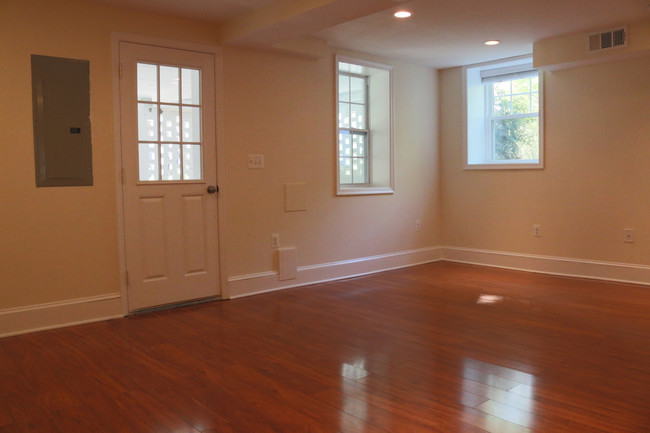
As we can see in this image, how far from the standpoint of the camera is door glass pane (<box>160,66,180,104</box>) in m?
4.27

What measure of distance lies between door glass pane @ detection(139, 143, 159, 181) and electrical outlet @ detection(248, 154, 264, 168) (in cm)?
86

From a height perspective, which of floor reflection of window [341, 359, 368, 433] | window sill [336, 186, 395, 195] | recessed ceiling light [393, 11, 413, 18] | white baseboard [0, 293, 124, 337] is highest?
recessed ceiling light [393, 11, 413, 18]

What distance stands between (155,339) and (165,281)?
87 centimetres

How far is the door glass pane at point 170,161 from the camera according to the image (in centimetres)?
430

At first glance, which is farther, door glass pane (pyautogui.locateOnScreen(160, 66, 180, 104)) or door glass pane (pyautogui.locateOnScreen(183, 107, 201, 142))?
door glass pane (pyautogui.locateOnScreen(183, 107, 201, 142))

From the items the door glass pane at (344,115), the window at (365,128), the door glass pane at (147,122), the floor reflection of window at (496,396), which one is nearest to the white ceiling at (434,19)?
the window at (365,128)

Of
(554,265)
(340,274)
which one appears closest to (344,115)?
(340,274)

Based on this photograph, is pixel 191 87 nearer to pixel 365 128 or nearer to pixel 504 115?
pixel 365 128

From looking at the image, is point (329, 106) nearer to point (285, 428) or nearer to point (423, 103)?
point (423, 103)

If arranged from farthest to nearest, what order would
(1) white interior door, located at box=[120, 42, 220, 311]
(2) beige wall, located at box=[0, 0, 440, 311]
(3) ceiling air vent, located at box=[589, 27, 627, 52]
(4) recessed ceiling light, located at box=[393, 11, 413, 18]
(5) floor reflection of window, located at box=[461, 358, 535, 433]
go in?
1. (3) ceiling air vent, located at box=[589, 27, 627, 52]
2. (4) recessed ceiling light, located at box=[393, 11, 413, 18]
3. (1) white interior door, located at box=[120, 42, 220, 311]
4. (2) beige wall, located at box=[0, 0, 440, 311]
5. (5) floor reflection of window, located at box=[461, 358, 535, 433]

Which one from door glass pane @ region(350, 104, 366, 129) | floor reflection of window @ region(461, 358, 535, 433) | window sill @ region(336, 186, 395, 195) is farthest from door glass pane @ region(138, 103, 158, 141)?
floor reflection of window @ region(461, 358, 535, 433)

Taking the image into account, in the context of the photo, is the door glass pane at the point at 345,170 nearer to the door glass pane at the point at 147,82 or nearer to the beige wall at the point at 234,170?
the beige wall at the point at 234,170

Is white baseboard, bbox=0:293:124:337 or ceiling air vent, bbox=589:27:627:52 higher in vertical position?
ceiling air vent, bbox=589:27:627:52

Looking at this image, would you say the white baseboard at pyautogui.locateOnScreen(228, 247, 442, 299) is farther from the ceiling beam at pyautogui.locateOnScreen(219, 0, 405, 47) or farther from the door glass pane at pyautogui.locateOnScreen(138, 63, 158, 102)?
the ceiling beam at pyautogui.locateOnScreen(219, 0, 405, 47)
